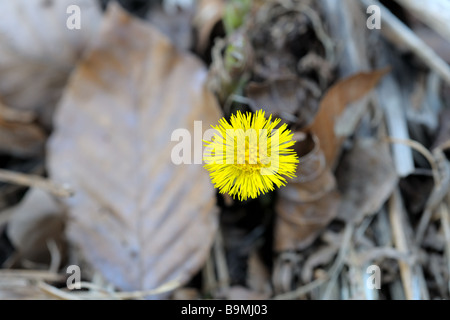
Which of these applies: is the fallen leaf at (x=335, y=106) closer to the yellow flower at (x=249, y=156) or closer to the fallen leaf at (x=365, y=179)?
the fallen leaf at (x=365, y=179)

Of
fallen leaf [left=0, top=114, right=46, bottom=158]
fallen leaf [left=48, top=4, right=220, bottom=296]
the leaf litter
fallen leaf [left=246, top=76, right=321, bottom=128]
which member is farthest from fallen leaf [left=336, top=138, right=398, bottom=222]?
fallen leaf [left=0, top=114, right=46, bottom=158]

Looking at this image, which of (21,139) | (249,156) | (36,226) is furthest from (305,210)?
(21,139)

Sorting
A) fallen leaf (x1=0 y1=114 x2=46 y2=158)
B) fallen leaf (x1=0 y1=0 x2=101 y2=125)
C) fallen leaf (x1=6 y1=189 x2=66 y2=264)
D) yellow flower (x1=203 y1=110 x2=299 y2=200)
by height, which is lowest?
yellow flower (x1=203 y1=110 x2=299 y2=200)

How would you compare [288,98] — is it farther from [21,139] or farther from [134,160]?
[21,139]

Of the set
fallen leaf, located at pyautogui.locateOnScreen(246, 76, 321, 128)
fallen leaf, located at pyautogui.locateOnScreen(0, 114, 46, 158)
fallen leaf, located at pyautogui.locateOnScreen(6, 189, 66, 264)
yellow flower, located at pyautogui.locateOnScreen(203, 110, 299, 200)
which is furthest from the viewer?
fallen leaf, located at pyautogui.locateOnScreen(0, 114, 46, 158)

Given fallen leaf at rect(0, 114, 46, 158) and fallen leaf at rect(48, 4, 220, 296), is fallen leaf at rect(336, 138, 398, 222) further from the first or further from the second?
fallen leaf at rect(0, 114, 46, 158)

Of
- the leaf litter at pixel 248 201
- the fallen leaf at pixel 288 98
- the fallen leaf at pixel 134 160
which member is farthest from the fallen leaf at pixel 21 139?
the fallen leaf at pixel 288 98
